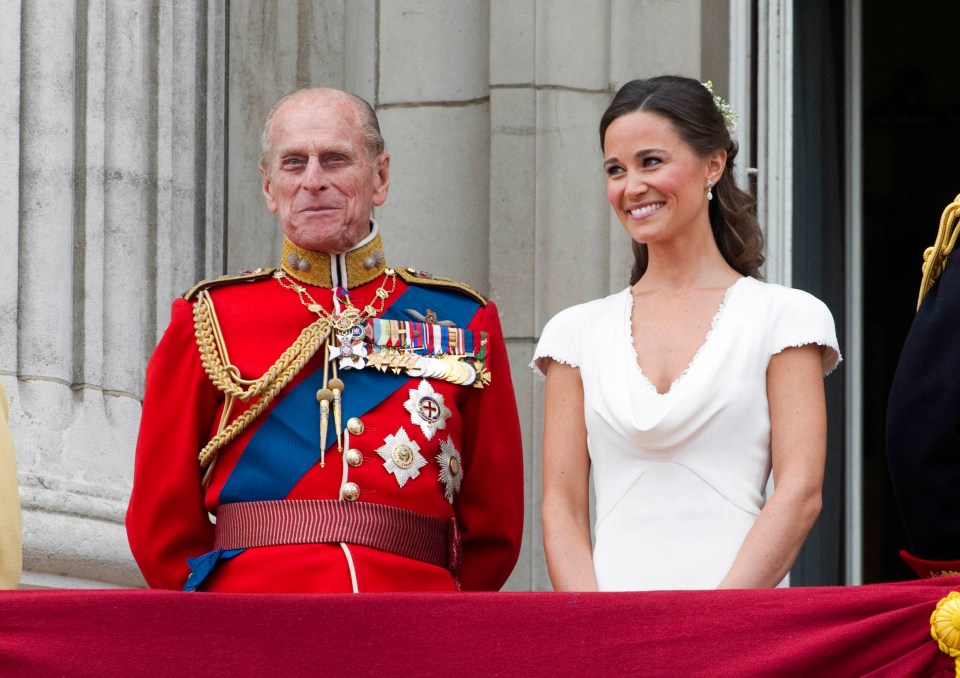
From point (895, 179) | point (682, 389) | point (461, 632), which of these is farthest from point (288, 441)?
point (895, 179)

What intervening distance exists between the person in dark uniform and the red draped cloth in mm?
545

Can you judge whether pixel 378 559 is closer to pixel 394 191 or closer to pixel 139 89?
pixel 139 89

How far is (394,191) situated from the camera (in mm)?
6664

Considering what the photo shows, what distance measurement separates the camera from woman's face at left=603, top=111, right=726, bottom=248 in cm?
439

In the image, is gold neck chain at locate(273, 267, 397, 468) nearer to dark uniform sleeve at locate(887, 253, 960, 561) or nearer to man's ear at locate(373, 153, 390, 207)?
man's ear at locate(373, 153, 390, 207)

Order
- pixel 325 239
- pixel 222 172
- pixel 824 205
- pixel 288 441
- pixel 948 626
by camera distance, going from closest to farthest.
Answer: pixel 948 626 < pixel 288 441 < pixel 325 239 < pixel 222 172 < pixel 824 205

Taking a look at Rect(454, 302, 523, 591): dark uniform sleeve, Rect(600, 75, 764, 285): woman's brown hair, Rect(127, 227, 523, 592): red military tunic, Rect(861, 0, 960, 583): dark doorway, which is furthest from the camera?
Rect(861, 0, 960, 583): dark doorway

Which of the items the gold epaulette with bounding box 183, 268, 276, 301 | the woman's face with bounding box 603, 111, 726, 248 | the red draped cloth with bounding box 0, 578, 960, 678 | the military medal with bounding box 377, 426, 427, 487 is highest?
the woman's face with bounding box 603, 111, 726, 248

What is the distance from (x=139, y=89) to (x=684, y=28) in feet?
5.69

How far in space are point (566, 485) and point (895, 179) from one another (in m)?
6.08

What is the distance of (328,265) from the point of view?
4629 mm

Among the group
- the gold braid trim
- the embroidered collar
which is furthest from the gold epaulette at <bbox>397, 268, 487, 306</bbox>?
the gold braid trim

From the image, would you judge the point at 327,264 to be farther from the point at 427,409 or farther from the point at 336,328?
the point at 427,409

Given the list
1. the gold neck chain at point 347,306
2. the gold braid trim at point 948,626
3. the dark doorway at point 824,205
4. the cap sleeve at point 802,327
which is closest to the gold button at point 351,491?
the gold neck chain at point 347,306
